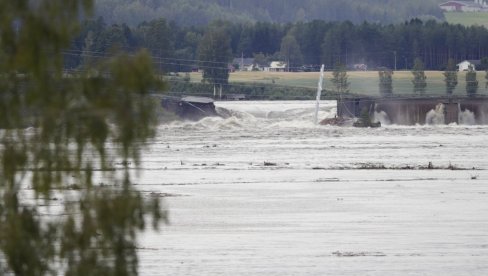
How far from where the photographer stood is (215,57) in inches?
4385

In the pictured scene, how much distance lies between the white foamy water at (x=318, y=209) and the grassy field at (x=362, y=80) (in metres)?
56.3

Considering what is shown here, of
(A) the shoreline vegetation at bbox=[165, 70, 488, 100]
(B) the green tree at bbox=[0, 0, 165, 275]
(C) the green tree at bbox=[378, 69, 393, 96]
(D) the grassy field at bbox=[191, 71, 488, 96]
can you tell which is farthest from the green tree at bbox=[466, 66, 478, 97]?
(B) the green tree at bbox=[0, 0, 165, 275]

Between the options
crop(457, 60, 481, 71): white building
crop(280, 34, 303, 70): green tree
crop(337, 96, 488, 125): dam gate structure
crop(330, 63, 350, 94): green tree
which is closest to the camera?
crop(337, 96, 488, 125): dam gate structure

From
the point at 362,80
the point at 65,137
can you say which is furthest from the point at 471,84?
the point at 65,137

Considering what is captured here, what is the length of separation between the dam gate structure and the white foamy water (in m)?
23.9

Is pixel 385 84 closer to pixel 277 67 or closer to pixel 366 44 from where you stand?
pixel 366 44

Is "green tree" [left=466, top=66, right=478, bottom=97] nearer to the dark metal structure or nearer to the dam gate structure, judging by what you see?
the dam gate structure

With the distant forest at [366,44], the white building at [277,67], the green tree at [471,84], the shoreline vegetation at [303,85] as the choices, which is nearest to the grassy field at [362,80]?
the shoreline vegetation at [303,85]

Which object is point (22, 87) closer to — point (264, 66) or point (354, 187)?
point (354, 187)

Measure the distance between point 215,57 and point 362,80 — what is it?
41.3 ft

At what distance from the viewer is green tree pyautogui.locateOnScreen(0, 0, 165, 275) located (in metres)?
8.27

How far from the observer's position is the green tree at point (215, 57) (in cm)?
10392

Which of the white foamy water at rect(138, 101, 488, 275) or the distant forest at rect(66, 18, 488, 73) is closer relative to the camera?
the white foamy water at rect(138, 101, 488, 275)

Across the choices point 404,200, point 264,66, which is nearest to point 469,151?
point 404,200
